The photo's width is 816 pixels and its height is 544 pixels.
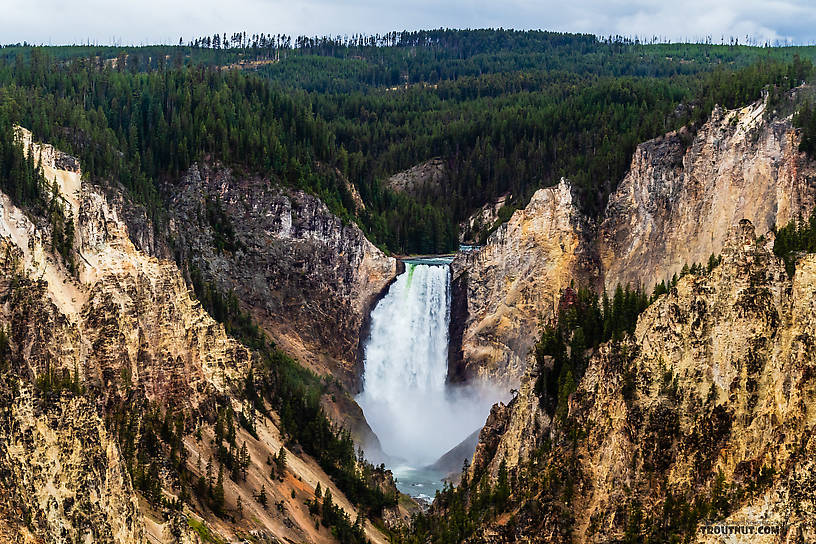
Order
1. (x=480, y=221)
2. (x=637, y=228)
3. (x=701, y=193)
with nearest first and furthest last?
(x=701, y=193), (x=637, y=228), (x=480, y=221)

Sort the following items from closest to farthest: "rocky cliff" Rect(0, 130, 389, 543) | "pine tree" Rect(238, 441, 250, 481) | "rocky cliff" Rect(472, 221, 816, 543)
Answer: "rocky cliff" Rect(0, 130, 389, 543) → "rocky cliff" Rect(472, 221, 816, 543) → "pine tree" Rect(238, 441, 250, 481)

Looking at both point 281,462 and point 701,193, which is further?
point 701,193

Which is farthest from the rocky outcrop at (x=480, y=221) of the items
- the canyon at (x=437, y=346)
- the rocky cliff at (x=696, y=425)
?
the rocky cliff at (x=696, y=425)

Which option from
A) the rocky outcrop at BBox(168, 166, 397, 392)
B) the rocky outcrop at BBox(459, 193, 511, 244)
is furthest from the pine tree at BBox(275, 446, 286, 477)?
the rocky outcrop at BBox(459, 193, 511, 244)

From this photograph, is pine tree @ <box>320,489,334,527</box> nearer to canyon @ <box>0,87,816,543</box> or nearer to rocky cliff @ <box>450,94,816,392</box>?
canyon @ <box>0,87,816,543</box>

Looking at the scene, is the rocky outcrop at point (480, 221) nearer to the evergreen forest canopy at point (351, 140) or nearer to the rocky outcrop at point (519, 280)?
the evergreen forest canopy at point (351, 140)

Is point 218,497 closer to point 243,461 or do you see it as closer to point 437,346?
point 243,461

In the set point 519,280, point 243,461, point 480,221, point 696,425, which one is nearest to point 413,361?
point 519,280
